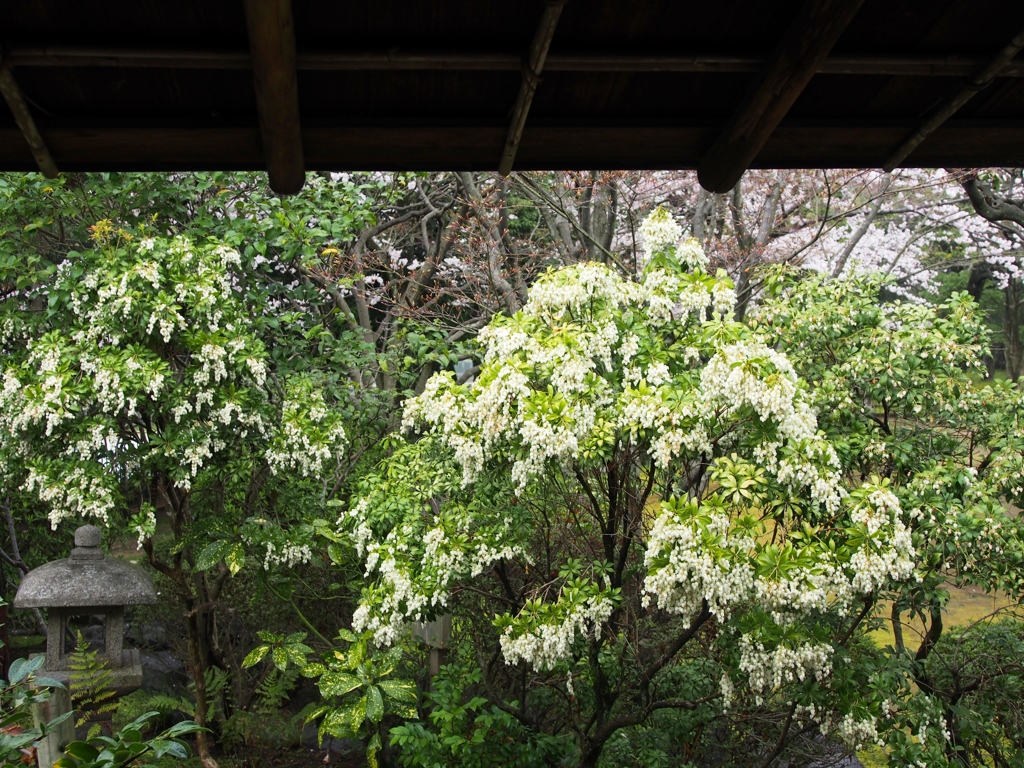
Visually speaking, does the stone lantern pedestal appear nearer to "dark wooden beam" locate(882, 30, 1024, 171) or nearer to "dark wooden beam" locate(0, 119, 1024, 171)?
"dark wooden beam" locate(0, 119, 1024, 171)

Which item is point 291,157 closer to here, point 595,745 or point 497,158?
point 497,158

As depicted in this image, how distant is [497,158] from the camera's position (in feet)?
7.66

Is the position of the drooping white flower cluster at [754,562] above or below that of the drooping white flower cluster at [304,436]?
below

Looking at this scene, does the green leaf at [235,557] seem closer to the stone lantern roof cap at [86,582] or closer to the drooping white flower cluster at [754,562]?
the stone lantern roof cap at [86,582]

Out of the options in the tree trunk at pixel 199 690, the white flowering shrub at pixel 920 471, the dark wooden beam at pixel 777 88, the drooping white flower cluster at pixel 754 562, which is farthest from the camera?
the tree trunk at pixel 199 690

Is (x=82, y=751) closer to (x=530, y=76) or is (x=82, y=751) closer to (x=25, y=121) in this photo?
(x=25, y=121)

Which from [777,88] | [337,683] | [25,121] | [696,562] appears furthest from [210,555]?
[777,88]

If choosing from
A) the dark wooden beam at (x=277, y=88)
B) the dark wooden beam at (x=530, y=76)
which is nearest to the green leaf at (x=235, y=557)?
the dark wooden beam at (x=277, y=88)

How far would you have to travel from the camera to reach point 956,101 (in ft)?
7.00

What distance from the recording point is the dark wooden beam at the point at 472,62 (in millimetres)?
1843

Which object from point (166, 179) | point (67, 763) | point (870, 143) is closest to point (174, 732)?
point (67, 763)

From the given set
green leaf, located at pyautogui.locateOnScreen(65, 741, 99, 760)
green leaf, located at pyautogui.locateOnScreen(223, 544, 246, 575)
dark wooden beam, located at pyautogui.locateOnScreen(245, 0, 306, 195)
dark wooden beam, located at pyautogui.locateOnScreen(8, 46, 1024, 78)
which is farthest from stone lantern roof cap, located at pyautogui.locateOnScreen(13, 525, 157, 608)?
dark wooden beam, located at pyautogui.locateOnScreen(8, 46, 1024, 78)

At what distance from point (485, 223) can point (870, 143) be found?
5087 millimetres

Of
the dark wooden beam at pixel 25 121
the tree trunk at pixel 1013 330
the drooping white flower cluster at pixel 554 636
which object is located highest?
the tree trunk at pixel 1013 330
